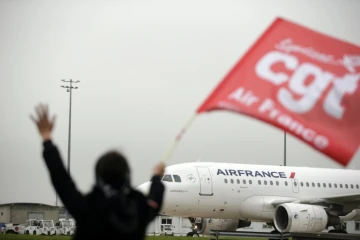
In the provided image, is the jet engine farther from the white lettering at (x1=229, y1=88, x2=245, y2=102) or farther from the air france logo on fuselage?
the white lettering at (x1=229, y1=88, x2=245, y2=102)

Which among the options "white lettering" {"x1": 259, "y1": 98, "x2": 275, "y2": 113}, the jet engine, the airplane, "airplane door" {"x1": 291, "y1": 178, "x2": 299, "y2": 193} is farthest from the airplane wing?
"white lettering" {"x1": 259, "y1": 98, "x2": 275, "y2": 113}

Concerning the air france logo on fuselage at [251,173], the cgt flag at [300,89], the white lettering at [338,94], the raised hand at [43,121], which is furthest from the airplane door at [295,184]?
the raised hand at [43,121]

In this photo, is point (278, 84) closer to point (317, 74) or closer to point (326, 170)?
point (317, 74)

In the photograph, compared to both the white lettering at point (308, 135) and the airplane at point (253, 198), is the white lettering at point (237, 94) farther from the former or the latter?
the airplane at point (253, 198)

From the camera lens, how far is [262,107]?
7.68 metres

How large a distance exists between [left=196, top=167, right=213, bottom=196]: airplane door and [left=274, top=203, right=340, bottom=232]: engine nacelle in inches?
124

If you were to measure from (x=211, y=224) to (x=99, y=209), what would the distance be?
30930 millimetres

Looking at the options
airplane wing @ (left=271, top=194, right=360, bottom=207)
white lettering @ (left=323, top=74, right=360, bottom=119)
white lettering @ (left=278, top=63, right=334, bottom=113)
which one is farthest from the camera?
airplane wing @ (left=271, top=194, right=360, bottom=207)

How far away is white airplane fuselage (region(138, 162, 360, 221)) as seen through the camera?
33094 millimetres

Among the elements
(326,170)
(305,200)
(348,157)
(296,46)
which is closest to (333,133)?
(348,157)

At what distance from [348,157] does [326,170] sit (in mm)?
31850

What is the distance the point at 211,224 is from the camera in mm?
36250

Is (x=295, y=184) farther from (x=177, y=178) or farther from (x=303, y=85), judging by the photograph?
(x=303, y=85)

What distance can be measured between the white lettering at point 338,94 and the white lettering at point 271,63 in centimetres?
42
